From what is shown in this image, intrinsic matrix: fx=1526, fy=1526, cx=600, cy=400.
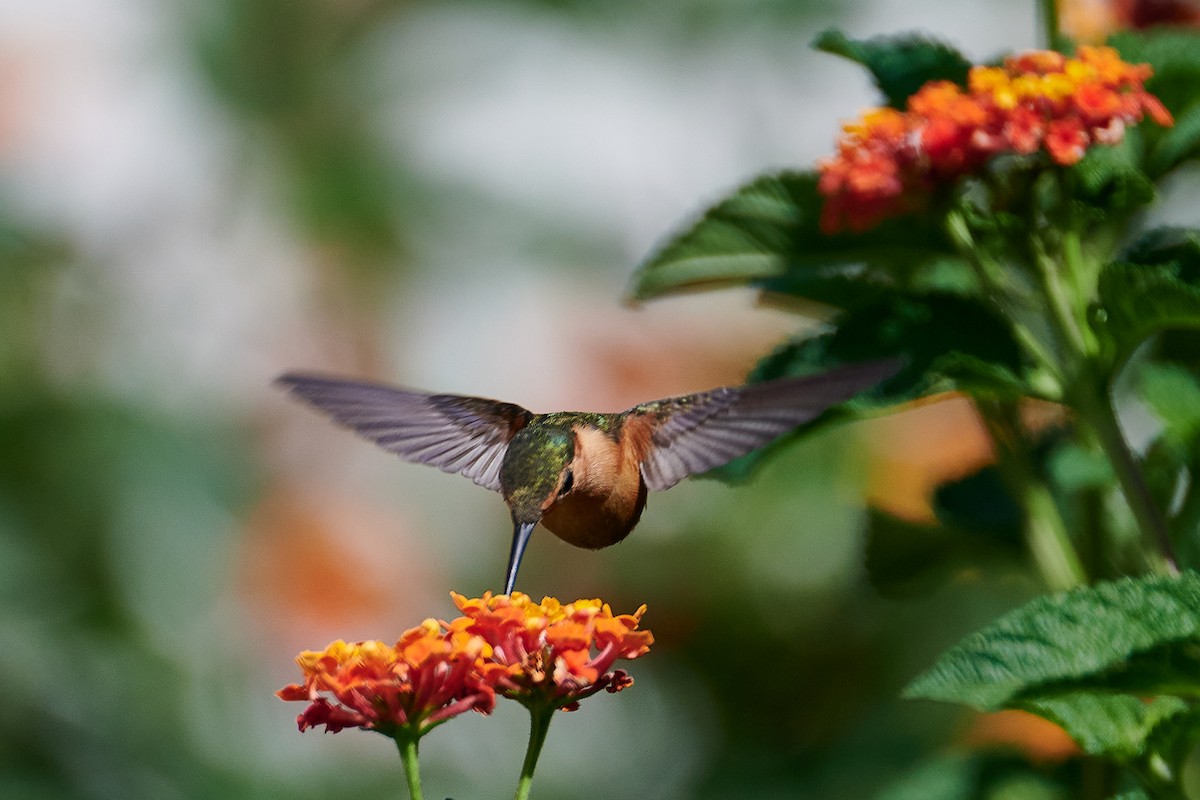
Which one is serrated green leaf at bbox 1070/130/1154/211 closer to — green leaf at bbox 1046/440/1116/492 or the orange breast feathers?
green leaf at bbox 1046/440/1116/492

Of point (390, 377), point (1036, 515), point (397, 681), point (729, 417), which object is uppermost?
point (390, 377)

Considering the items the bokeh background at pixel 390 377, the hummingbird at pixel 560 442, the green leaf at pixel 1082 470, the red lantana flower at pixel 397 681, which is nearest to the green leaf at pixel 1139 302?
the green leaf at pixel 1082 470

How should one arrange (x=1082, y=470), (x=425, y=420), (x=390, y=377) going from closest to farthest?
(x=1082, y=470) < (x=425, y=420) < (x=390, y=377)

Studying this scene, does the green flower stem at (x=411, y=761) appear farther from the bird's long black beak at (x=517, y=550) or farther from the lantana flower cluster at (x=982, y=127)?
the lantana flower cluster at (x=982, y=127)

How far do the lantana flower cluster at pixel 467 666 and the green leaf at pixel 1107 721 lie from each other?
28cm

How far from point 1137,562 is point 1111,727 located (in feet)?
1.33

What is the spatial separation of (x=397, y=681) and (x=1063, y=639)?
0.41m

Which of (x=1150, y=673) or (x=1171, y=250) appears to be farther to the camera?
(x=1171, y=250)

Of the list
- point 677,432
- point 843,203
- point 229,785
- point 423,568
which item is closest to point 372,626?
point 423,568

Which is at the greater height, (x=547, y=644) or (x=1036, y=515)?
(x=1036, y=515)

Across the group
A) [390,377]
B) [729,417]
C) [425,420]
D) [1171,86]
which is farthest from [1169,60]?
[390,377]

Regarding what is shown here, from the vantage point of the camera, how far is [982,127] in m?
1.14

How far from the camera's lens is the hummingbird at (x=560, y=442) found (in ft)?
4.24

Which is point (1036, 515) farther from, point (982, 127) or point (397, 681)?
point (397, 681)
